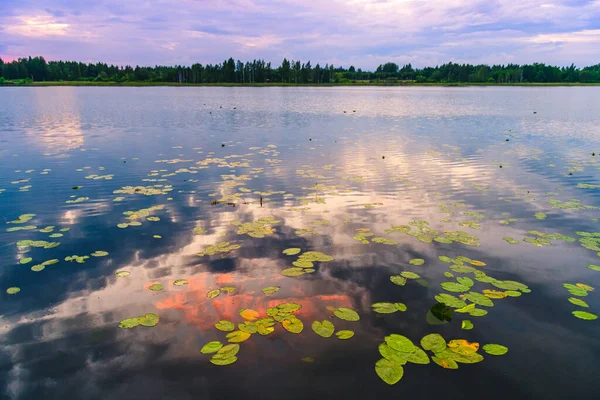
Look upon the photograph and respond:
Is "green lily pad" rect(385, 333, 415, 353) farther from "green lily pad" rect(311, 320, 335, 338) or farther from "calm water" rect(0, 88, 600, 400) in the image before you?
"green lily pad" rect(311, 320, 335, 338)

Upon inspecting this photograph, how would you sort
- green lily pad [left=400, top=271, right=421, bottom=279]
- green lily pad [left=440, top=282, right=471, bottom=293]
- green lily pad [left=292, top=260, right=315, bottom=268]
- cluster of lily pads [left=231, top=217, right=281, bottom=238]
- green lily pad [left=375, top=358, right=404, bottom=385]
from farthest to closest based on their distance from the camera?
cluster of lily pads [left=231, top=217, right=281, bottom=238]
green lily pad [left=292, top=260, right=315, bottom=268]
green lily pad [left=400, top=271, right=421, bottom=279]
green lily pad [left=440, top=282, right=471, bottom=293]
green lily pad [left=375, top=358, right=404, bottom=385]

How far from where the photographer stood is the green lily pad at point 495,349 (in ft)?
20.6

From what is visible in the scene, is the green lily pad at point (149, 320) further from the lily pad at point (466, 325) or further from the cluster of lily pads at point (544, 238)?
the cluster of lily pads at point (544, 238)

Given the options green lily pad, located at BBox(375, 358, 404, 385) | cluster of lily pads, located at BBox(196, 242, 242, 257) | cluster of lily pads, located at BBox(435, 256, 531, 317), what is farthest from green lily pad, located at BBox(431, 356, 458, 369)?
cluster of lily pads, located at BBox(196, 242, 242, 257)

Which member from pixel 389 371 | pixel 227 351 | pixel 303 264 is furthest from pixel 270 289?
pixel 389 371

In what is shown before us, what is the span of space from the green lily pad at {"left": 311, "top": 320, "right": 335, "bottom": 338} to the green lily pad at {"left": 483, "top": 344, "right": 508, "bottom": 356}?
2747mm

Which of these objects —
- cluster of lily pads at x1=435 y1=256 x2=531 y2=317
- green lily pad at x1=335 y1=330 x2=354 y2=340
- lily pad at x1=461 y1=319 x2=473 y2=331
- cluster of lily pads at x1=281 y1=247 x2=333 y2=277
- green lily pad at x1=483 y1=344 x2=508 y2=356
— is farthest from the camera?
cluster of lily pads at x1=281 y1=247 x2=333 y2=277

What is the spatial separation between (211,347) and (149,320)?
1.59 meters

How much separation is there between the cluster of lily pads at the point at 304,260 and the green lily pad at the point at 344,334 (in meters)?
2.34

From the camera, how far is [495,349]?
6.35 m

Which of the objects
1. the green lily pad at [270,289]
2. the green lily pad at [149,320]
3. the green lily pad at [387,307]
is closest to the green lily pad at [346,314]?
the green lily pad at [387,307]

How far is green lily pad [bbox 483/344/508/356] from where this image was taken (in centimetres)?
627

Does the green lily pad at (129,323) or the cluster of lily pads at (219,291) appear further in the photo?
the cluster of lily pads at (219,291)

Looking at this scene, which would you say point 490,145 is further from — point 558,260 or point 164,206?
point 164,206
